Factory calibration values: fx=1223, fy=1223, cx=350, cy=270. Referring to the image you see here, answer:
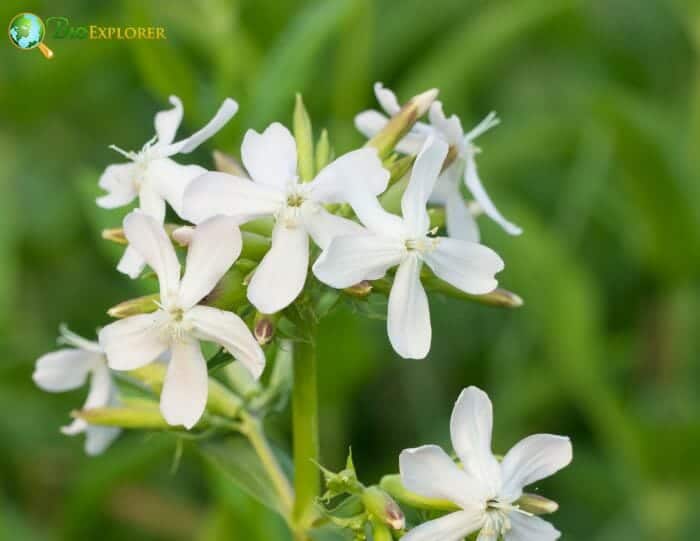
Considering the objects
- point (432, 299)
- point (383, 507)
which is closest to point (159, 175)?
point (383, 507)

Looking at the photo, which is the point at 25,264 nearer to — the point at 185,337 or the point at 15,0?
the point at 15,0

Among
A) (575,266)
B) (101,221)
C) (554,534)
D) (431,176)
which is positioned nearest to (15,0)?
(101,221)

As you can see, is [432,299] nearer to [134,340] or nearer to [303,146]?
[303,146]

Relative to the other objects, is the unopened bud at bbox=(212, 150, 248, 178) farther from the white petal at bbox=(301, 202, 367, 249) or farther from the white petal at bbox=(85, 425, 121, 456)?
the white petal at bbox=(85, 425, 121, 456)

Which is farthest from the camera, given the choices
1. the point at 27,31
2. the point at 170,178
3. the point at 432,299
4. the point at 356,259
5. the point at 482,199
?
the point at 432,299

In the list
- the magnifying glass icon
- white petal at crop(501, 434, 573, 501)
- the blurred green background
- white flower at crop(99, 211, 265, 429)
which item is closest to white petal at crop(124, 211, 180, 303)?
white flower at crop(99, 211, 265, 429)
